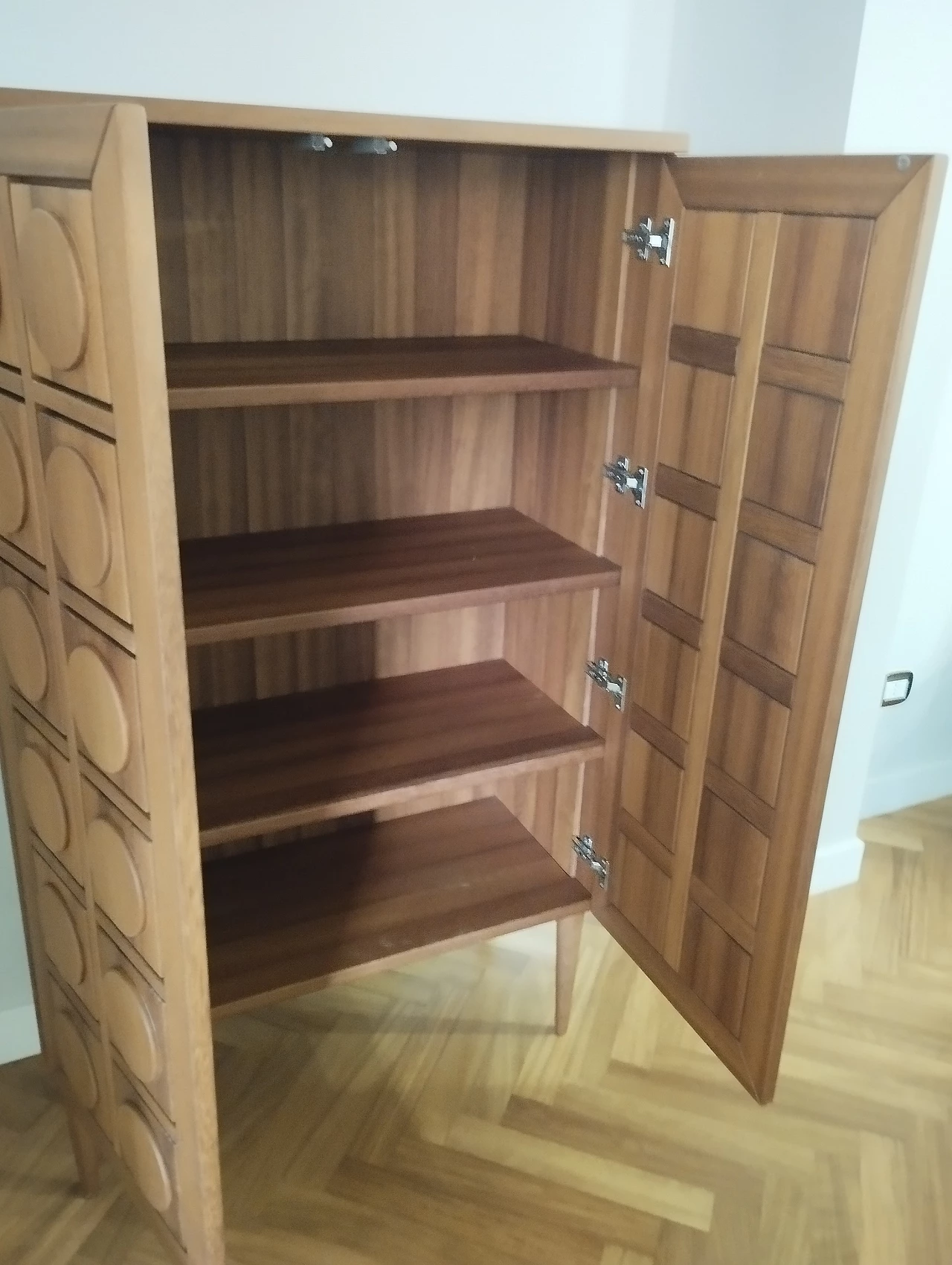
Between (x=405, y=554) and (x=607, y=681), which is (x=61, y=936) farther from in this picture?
(x=607, y=681)

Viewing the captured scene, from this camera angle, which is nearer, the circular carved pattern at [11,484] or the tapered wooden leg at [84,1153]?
the circular carved pattern at [11,484]

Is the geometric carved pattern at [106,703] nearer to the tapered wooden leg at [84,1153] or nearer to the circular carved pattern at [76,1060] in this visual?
the circular carved pattern at [76,1060]

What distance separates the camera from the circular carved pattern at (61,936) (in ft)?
4.35

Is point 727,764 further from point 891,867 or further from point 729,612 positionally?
point 891,867

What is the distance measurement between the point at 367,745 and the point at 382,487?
1.37 feet

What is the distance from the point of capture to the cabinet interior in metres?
1.42

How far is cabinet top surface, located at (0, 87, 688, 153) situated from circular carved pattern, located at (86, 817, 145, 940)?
752 mm

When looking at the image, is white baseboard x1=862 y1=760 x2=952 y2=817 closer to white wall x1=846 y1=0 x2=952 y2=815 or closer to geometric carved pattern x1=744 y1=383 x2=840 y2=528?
white wall x1=846 y1=0 x2=952 y2=815

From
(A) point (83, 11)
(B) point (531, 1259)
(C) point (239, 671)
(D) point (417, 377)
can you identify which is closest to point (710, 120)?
(D) point (417, 377)

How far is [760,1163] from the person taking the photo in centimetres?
166

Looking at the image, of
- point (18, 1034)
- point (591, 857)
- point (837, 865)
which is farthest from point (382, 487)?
point (837, 865)

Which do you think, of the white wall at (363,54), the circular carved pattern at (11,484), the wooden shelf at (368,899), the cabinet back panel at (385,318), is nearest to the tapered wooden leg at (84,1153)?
the wooden shelf at (368,899)

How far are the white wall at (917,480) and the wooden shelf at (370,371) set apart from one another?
59cm

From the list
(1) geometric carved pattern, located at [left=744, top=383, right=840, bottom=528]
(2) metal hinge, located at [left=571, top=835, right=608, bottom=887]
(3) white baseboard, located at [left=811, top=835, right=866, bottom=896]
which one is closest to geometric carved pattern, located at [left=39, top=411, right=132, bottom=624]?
(1) geometric carved pattern, located at [left=744, top=383, right=840, bottom=528]
